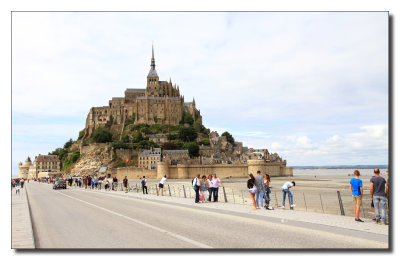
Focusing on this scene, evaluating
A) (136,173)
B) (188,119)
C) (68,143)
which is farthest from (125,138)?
(68,143)

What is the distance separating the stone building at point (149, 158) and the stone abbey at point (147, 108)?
942 inches

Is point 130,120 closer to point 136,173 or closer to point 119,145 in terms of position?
point 119,145

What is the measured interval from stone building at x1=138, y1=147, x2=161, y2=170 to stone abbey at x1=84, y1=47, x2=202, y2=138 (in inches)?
942

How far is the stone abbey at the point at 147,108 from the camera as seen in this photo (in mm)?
121312

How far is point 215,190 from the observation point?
58.7ft

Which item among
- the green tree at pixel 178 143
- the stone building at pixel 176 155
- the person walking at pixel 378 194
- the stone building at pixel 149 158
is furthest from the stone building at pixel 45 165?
the person walking at pixel 378 194

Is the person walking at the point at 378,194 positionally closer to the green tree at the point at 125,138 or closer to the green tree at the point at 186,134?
the green tree at the point at 186,134

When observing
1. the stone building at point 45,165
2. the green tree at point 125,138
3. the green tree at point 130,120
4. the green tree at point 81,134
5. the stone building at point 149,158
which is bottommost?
the stone building at point 45,165

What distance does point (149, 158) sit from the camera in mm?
96625

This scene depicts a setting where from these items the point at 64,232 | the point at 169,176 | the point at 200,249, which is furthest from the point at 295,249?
the point at 169,176

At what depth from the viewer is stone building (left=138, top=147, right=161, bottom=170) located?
314 ft

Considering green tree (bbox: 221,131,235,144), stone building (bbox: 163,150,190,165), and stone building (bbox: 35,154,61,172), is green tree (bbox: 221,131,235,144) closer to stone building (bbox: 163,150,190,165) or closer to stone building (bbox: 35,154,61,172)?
stone building (bbox: 163,150,190,165)

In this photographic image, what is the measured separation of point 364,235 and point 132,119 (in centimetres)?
11702

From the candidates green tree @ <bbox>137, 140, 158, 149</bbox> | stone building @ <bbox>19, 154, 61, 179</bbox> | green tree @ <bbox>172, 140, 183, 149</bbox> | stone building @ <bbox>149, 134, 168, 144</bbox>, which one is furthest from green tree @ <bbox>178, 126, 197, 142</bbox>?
stone building @ <bbox>19, 154, 61, 179</bbox>
